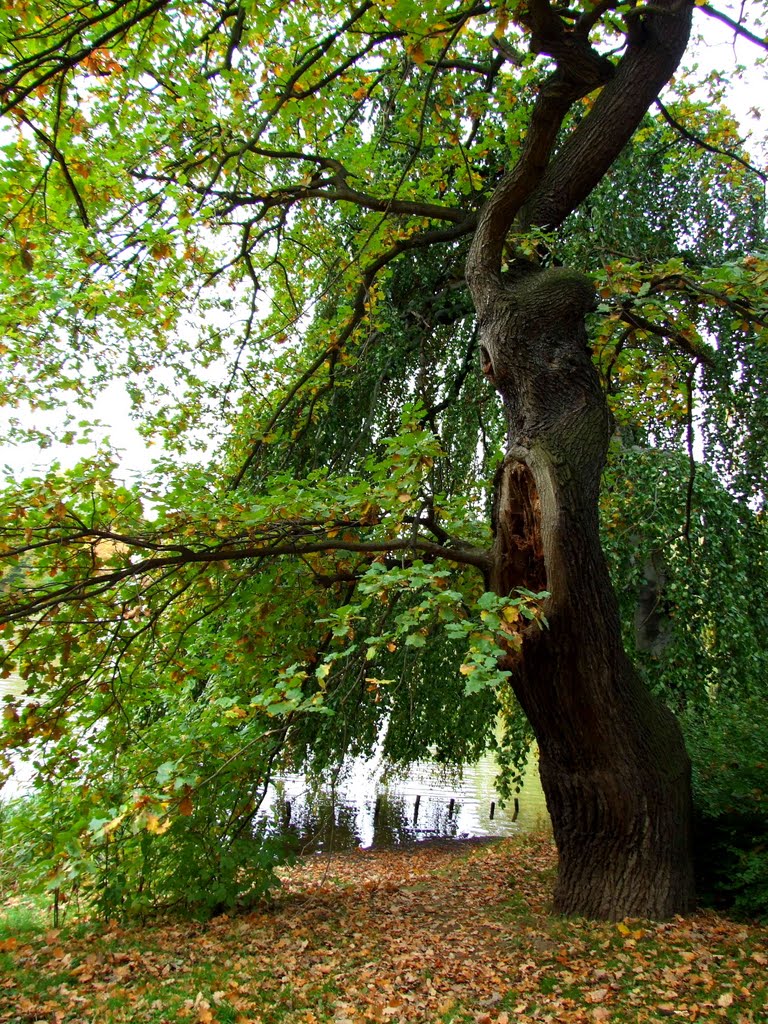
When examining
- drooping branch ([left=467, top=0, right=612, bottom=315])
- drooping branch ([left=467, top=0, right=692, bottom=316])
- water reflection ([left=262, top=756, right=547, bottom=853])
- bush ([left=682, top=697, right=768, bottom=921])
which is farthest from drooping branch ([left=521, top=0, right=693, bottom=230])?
water reflection ([left=262, top=756, right=547, bottom=853])

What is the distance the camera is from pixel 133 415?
6.80 m

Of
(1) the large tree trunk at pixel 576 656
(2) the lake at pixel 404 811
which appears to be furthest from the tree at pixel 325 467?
(2) the lake at pixel 404 811

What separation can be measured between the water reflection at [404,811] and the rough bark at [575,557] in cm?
598

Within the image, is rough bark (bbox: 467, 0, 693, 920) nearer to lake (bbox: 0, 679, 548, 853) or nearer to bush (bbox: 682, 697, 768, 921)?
bush (bbox: 682, 697, 768, 921)

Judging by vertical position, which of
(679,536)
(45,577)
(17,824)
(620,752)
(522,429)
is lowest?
(17,824)

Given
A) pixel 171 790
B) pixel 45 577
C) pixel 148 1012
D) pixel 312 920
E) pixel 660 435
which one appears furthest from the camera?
pixel 660 435

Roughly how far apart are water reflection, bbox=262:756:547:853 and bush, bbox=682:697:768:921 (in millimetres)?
5469

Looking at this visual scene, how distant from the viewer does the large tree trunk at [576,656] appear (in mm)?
3727

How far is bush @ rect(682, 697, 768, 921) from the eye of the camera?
404 centimetres

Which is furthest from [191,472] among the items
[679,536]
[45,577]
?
[679,536]

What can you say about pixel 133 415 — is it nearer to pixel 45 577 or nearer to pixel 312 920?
pixel 45 577

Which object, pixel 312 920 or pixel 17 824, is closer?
pixel 17 824

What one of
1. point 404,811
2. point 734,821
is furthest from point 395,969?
point 404,811

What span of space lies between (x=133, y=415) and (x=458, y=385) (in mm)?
3075
